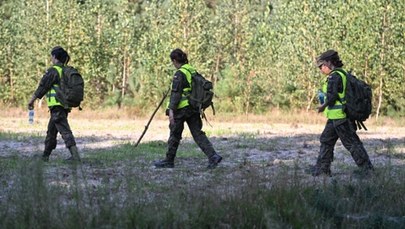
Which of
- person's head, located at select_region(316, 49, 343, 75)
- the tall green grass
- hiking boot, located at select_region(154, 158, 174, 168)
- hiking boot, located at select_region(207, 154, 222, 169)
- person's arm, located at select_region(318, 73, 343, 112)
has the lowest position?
hiking boot, located at select_region(154, 158, 174, 168)

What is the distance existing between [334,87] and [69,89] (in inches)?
181

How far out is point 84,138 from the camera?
787 inches

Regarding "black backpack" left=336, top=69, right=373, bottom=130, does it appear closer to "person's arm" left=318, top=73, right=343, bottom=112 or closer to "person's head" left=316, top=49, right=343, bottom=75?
"person's arm" left=318, top=73, right=343, bottom=112

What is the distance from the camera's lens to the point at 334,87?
1055 centimetres

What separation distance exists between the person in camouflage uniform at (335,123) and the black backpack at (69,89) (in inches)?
166

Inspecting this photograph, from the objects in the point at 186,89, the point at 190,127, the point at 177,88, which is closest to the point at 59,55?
the point at 177,88

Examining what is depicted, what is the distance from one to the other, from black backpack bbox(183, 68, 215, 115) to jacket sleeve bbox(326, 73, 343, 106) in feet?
6.75

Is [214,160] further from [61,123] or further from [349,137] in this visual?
[61,123]

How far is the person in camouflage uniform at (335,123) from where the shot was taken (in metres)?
10.6

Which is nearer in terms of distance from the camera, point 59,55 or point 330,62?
point 330,62

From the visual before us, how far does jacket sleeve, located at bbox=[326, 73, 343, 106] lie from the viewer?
34.6ft

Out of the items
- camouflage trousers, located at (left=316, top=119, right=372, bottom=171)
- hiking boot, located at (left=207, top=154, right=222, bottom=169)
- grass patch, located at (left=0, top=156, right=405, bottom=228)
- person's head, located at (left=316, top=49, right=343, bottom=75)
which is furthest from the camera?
hiking boot, located at (left=207, top=154, right=222, bottom=169)

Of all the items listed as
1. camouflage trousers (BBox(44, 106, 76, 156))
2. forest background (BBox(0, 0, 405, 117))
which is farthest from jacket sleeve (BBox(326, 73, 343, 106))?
forest background (BBox(0, 0, 405, 117))

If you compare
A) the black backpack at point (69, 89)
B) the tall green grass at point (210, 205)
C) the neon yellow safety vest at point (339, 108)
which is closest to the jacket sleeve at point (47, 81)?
the black backpack at point (69, 89)
